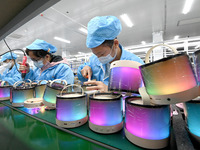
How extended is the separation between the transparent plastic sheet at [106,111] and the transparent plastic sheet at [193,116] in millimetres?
231

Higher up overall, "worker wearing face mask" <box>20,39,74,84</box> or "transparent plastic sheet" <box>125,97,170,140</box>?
"worker wearing face mask" <box>20,39,74,84</box>

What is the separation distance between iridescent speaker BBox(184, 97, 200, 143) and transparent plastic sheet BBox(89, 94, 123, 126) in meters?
0.23

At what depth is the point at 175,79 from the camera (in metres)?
0.31

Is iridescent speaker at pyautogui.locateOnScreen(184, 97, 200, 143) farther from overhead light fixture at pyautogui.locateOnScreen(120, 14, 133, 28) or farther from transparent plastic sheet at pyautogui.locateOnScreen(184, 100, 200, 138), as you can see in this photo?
overhead light fixture at pyautogui.locateOnScreen(120, 14, 133, 28)

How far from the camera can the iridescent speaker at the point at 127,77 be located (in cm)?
50

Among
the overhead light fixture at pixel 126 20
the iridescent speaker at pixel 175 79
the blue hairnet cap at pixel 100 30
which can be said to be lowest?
the iridescent speaker at pixel 175 79

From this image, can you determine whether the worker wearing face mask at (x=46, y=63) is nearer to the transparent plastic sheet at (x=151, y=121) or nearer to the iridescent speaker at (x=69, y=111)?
the iridescent speaker at (x=69, y=111)

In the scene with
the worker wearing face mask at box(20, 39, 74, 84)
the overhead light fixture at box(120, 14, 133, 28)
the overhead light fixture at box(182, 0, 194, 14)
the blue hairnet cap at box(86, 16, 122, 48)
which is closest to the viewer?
the blue hairnet cap at box(86, 16, 122, 48)

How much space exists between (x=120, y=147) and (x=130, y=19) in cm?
404

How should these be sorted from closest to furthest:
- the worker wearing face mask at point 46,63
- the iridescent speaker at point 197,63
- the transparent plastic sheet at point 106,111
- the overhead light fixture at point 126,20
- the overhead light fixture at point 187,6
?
the iridescent speaker at point 197,63 < the transparent plastic sheet at point 106,111 < the worker wearing face mask at point 46,63 < the overhead light fixture at point 187,6 < the overhead light fixture at point 126,20

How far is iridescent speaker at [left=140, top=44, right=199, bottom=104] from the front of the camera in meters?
0.30

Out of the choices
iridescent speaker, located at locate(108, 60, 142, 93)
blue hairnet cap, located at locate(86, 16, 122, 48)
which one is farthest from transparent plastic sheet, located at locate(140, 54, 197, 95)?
blue hairnet cap, located at locate(86, 16, 122, 48)

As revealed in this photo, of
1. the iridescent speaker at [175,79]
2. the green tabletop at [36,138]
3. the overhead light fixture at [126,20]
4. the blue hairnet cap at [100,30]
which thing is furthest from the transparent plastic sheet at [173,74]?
the overhead light fixture at [126,20]

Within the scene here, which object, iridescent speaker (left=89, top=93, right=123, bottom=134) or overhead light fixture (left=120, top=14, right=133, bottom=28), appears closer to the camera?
iridescent speaker (left=89, top=93, right=123, bottom=134)
